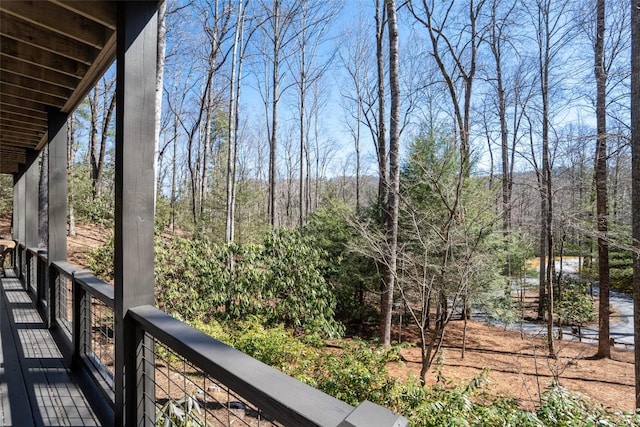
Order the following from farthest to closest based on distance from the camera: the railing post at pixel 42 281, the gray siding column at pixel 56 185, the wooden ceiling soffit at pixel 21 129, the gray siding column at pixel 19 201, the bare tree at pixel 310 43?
the bare tree at pixel 310 43 < the gray siding column at pixel 19 201 < the railing post at pixel 42 281 < the wooden ceiling soffit at pixel 21 129 < the gray siding column at pixel 56 185

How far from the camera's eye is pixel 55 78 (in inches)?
107

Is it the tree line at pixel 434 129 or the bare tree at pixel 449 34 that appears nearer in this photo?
the tree line at pixel 434 129

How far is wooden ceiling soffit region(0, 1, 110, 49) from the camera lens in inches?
72.2

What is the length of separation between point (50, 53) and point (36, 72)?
1.33ft

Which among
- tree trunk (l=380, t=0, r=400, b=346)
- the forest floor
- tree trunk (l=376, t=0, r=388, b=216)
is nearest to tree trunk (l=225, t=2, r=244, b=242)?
the forest floor

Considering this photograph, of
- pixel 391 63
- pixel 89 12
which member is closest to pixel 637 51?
pixel 391 63

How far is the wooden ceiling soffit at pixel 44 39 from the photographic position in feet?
6.66

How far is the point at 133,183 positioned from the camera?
164 cm

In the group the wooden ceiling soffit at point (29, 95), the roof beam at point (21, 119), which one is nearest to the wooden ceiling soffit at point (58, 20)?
the wooden ceiling soffit at point (29, 95)

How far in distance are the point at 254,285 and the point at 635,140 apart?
6.89 meters

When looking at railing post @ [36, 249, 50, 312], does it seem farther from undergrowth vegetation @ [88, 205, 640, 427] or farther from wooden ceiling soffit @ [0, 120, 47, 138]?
undergrowth vegetation @ [88, 205, 640, 427]

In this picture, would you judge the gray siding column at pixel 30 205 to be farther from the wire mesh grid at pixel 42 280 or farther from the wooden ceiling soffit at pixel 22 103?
the wooden ceiling soffit at pixel 22 103

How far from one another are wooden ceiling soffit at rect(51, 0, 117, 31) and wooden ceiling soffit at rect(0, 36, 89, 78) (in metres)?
0.87

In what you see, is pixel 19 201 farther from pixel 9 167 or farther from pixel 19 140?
pixel 19 140
